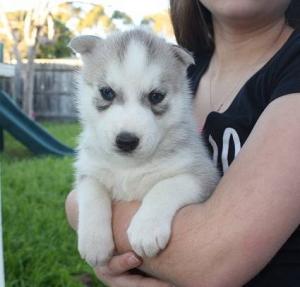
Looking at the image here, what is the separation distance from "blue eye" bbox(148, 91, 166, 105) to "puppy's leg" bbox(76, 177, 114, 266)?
38cm

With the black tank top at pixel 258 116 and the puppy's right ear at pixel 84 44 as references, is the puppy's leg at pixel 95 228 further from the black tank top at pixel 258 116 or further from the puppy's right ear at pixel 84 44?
the puppy's right ear at pixel 84 44

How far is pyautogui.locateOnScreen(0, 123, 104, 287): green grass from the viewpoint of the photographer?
3.51 meters

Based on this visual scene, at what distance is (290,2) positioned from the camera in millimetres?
2248

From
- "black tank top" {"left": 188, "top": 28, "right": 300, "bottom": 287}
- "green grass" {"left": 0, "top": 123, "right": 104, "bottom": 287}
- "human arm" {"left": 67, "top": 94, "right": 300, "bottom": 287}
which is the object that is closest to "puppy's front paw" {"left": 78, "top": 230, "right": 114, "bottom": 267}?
"human arm" {"left": 67, "top": 94, "right": 300, "bottom": 287}

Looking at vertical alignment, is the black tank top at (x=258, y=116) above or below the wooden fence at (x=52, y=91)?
above

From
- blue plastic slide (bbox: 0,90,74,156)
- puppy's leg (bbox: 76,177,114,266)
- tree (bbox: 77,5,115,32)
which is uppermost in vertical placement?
puppy's leg (bbox: 76,177,114,266)

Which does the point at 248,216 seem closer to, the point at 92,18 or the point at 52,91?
the point at 52,91

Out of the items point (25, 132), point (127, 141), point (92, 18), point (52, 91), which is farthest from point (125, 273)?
point (92, 18)

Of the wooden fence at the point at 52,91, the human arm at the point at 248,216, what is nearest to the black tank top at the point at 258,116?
the human arm at the point at 248,216

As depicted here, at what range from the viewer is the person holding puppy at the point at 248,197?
1577 millimetres

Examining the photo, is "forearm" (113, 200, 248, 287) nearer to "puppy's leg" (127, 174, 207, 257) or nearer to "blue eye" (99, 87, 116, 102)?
"puppy's leg" (127, 174, 207, 257)

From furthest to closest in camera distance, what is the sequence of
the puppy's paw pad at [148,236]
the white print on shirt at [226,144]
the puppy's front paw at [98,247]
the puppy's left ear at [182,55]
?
the puppy's left ear at [182,55] < the white print on shirt at [226,144] < the puppy's front paw at [98,247] < the puppy's paw pad at [148,236]

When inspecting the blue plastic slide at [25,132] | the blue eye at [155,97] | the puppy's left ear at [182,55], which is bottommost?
the blue plastic slide at [25,132]

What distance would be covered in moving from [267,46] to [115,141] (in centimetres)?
84
